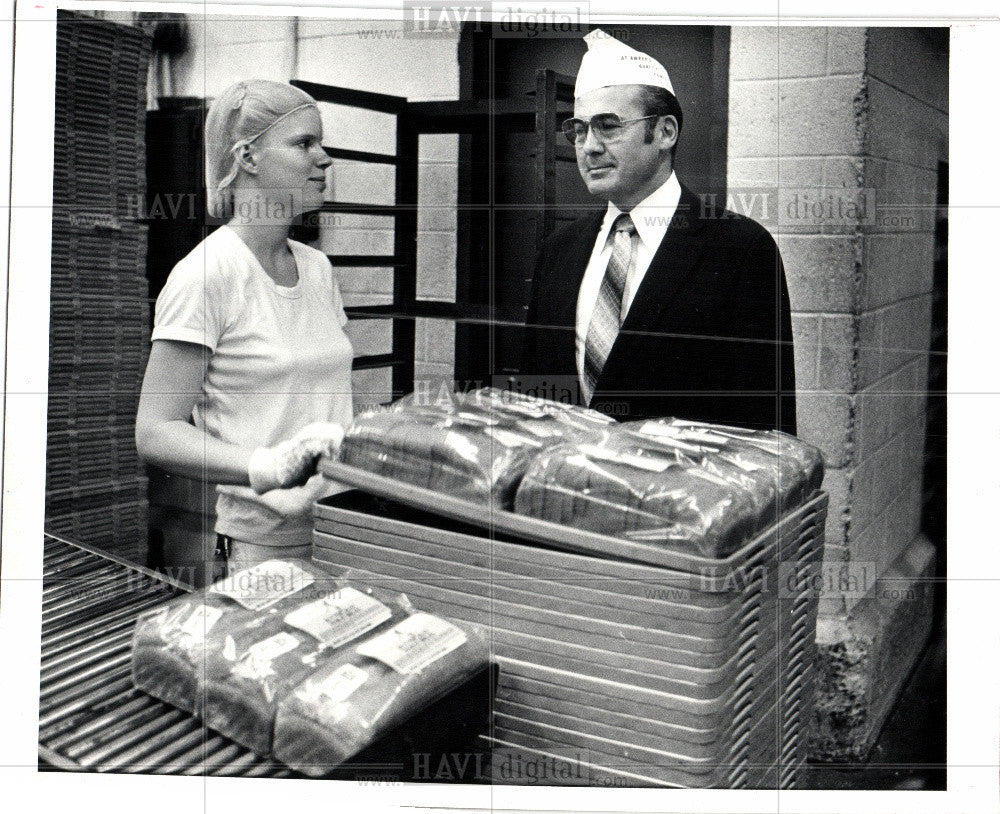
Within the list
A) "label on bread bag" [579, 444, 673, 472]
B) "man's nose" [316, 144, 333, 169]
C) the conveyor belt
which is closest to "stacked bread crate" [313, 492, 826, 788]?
"label on bread bag" [579, 444, 673, 472]

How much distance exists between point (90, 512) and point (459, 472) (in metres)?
1.08

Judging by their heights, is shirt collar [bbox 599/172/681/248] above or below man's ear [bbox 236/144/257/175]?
below

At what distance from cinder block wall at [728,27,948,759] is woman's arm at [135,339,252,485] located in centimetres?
111

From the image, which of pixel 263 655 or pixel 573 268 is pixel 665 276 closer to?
pixel 573 268

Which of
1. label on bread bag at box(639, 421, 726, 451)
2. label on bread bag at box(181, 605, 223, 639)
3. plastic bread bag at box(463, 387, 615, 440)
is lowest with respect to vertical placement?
label on bread bag at box(181, 605, 223, 639)

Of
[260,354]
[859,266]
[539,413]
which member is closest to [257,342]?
[260,354]

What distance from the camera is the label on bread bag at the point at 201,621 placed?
4.95 ft

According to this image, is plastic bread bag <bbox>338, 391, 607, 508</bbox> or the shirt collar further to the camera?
the shirt collar

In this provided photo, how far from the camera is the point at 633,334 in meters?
2.03

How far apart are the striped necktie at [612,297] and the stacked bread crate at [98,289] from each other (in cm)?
90

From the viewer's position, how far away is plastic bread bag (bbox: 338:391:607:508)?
151cm

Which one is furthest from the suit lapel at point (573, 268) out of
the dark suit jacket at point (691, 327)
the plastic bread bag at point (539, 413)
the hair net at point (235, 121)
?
the hair net at point (235, 121)

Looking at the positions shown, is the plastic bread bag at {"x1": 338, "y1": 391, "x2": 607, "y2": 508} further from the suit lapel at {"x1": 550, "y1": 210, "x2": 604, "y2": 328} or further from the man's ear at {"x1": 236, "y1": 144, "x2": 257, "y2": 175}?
the man's ear at {"x1": 236, "y1": 144, "x2": 257, "y2": 175}

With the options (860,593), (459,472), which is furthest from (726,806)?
(459,472)
